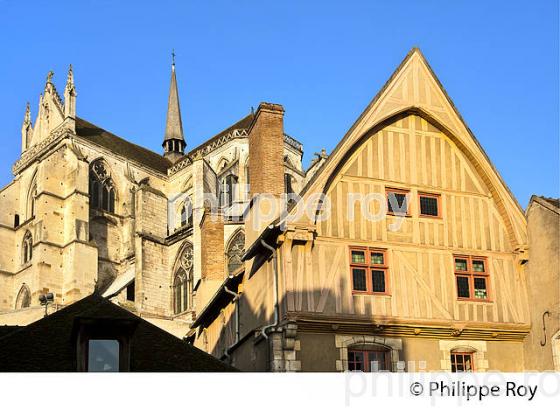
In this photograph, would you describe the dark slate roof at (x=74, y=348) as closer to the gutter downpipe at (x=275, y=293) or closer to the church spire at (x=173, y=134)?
the gutter downpipe at (x=275, y=293)

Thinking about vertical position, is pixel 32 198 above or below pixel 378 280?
above

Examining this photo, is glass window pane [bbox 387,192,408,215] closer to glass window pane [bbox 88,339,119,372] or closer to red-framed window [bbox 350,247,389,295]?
red-framed window [bbox 350,247,389,295]

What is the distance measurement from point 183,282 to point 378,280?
31861 millimetres

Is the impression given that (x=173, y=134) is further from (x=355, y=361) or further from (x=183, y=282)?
(x=355, y=361)

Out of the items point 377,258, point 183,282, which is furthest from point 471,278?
point 183,282

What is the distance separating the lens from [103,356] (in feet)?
39.1

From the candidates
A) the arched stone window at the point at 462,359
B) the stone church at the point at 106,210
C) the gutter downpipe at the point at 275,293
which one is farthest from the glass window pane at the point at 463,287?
the stone church at the point at 106,210

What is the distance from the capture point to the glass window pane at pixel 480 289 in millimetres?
17078

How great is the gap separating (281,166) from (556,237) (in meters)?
5.66

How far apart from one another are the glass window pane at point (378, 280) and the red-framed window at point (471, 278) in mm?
1606

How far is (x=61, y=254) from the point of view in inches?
1994

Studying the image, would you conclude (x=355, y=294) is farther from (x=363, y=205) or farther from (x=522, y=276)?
(x=522, y=276)

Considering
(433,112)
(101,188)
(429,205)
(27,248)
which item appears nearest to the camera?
(429,205)

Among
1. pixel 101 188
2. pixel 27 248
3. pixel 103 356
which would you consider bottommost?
pixel 103 356
